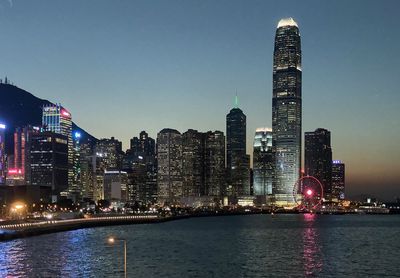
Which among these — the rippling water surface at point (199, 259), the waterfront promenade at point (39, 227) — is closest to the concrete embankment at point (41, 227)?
the waterfront promenade at point (39, 227)

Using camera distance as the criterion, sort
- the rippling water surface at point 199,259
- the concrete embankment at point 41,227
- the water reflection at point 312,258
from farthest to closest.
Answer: the concrete embankment at point 41,227
the water reflection at point 312,258
the rippling water surface at point 199,259

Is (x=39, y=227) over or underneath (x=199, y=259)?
over

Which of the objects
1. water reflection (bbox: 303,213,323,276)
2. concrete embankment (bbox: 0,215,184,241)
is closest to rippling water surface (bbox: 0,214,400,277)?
water reflection (bbox: 303,213,323,276)

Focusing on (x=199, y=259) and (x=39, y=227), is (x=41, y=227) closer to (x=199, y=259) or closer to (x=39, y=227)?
(x=39, y=227)

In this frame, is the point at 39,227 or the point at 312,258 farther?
the point at 39,227

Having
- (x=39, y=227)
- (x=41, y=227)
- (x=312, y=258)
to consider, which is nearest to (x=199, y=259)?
(x=312, y=258)

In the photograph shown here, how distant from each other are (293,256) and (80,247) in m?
34.4

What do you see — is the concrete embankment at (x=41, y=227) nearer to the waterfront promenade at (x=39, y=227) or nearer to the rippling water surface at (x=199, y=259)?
the waterfront promenade at (x=39, y=227)

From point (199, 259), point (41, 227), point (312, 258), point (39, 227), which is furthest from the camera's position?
point (41, 227)

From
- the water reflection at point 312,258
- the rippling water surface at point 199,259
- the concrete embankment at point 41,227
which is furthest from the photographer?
the concrete embankment at point 41,227

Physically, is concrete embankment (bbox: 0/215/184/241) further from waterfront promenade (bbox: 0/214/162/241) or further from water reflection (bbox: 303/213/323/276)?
water reflection (bbox: 303/213/323/276)

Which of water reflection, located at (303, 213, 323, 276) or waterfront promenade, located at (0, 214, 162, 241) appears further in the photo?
waterfront promenade, located at (0, 214, 162, 241)

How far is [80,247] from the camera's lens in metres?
98.8

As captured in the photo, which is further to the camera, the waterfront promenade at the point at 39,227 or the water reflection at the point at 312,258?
the waterfront promenade at the point at 39,227
